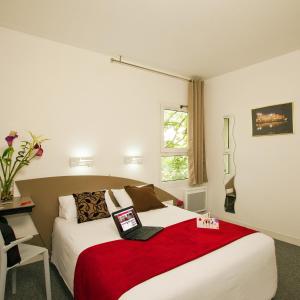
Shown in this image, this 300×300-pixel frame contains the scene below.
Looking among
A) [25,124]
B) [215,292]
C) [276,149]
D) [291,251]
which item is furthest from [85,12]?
[291,251]

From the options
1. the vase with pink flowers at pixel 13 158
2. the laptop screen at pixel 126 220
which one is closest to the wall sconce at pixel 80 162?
the vase with pink flowers at pixel 13 158

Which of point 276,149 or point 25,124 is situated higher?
point 25,124

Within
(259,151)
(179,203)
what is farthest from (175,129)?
(259,151)

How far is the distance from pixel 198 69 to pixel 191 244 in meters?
3.03

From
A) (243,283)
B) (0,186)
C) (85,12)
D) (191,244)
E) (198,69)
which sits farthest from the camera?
(198,69)

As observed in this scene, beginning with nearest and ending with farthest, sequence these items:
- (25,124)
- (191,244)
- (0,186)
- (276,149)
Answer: (191,244) < (0,186) < (25,124) < (276,149)

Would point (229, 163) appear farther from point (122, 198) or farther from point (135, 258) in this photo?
point (135, 258)

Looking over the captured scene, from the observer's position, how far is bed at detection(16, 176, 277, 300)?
1.39m

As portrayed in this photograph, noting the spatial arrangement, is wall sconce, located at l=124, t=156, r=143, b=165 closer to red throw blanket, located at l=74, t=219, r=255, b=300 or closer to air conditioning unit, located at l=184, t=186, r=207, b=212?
air conditioning unit, located at l=184, t=186, r=207, b=212

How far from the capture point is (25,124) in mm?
2695

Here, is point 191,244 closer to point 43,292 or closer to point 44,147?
point 43,292

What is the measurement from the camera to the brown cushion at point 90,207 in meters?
2.57

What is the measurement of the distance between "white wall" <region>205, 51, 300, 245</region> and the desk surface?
3225 millimetres

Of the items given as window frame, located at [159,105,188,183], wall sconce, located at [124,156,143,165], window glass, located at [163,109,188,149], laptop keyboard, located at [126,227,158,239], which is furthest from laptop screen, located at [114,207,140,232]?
window glass, located at [163,109,188,149]
